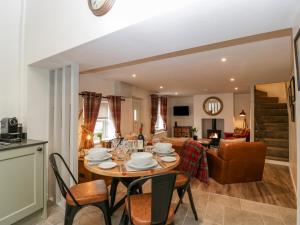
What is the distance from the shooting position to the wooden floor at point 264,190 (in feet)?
8.62

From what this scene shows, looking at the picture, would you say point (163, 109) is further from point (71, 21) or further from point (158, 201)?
point (158, 201)

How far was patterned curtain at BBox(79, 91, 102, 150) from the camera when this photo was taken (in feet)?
11.5

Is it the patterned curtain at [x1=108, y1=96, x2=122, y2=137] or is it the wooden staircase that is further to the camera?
the wooden staircase

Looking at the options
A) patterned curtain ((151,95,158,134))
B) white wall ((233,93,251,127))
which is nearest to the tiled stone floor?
patterned curtain ((151,95,158,134))

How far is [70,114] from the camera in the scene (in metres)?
2.32

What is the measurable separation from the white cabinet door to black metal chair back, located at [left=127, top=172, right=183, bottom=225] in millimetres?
1408

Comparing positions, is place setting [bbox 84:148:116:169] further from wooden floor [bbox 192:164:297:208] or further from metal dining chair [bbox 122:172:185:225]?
wooden floor [bbox 192:164:297:208]

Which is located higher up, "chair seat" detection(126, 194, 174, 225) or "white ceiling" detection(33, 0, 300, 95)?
"white ceiling" detection(33, 0, 300, 95)

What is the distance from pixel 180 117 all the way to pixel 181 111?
417 mm

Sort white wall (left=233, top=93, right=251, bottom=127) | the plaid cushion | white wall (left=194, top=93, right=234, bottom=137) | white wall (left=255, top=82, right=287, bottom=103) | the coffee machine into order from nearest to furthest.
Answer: the coffee machine → the plaid cushion → white wall (left=255, top=82, right=287, bottom=103) → white wall (left=194, top=93, right=234, bottom=137) → white wall (left=233, top=93, right=251, bottom=127)

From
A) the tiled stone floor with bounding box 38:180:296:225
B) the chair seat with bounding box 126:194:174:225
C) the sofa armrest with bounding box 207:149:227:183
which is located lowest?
the tiled stone floor with bounding box 38:180:296:225

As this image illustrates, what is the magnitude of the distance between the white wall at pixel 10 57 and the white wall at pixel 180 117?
7207 mm

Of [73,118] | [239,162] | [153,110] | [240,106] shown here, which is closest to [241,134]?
[240,106]

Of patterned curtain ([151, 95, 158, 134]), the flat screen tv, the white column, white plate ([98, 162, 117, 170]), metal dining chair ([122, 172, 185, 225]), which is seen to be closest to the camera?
metal dining chair ([122, 172, 185, 225])
